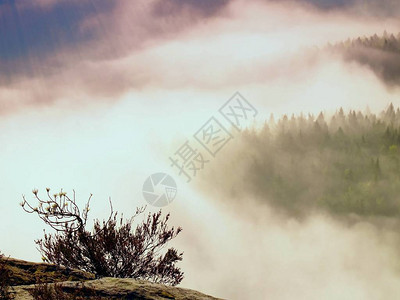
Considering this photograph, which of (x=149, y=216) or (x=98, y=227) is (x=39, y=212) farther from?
(x=149, y=216)

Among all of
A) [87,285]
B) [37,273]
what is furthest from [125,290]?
[37,273]

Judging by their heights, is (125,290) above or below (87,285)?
above

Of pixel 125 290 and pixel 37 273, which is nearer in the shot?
pixel 125 290

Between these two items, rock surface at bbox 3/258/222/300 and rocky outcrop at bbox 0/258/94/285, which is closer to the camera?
rock surface at bbox 3/258/222/300

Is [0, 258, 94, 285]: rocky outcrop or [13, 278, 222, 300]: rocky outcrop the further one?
[0, 258, 94, 285]: rocky outcrop

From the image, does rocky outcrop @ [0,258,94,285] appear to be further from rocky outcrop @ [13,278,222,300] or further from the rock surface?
rocky outcrop @ [13,278,222,300]

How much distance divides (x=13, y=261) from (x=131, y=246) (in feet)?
10.0

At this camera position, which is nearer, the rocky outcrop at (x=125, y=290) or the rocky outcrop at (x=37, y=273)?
the rocky outcrop at (x=125, y=290)

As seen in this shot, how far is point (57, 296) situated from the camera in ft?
23.7

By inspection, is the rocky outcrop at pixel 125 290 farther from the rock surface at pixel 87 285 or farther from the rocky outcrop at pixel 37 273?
the rocky outcrop at pixel 37 273

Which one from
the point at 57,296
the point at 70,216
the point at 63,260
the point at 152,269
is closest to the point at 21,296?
the point at 57,296

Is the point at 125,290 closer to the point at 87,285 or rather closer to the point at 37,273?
the point at 87,285

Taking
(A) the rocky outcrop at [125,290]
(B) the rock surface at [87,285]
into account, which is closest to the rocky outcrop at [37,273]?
(B) the rock surface at [87,285]

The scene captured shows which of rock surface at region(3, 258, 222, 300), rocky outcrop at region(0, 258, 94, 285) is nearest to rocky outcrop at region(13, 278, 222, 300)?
rock surface at region(3, 258, 222, 300)
